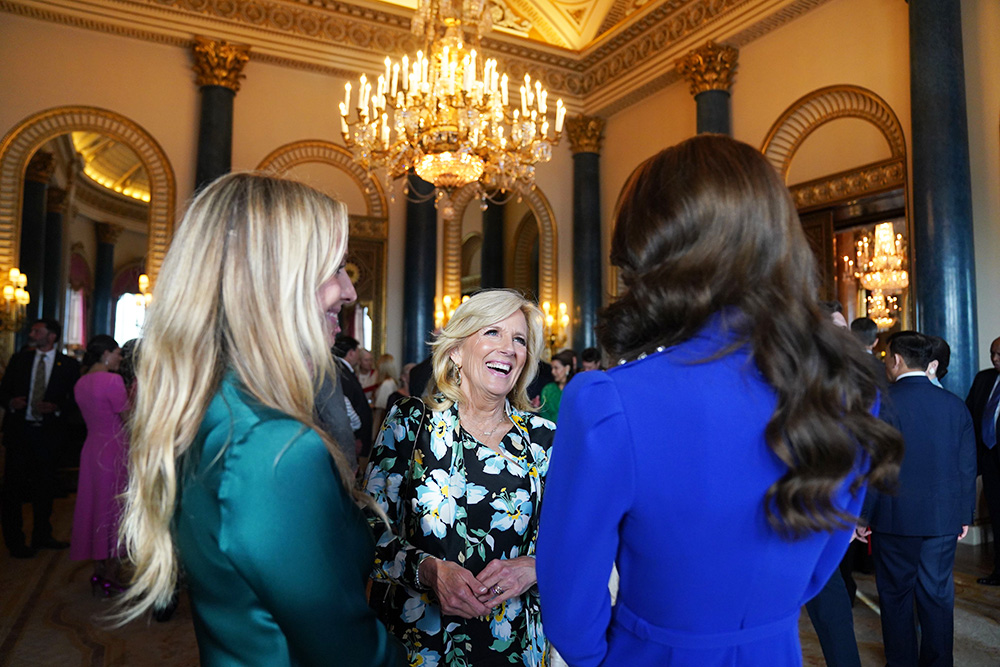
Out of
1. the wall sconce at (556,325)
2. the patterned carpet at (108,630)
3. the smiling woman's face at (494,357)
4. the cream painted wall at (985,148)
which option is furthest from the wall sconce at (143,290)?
the cream painted wall at (985,148)

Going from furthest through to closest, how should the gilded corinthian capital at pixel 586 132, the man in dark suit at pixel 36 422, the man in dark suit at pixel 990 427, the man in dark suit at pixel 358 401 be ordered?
the gilded corinthian capital at pixel 586 132
the man in dark suit at pixel 36 422
the man in dark suit at pixel 990 427
the man in dark suit at pixel 358 401

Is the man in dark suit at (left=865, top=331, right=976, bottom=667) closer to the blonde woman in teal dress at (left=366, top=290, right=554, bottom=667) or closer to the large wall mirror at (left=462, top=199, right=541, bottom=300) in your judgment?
the blonde woman in teal dress at (left=366, top=290, right=554, bottom=667)

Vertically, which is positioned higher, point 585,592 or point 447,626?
point 585,592

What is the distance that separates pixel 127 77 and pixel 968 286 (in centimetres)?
1023

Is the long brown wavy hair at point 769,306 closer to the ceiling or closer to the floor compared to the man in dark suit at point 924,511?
closer to the ceiling

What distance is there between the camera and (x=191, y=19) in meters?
9.40

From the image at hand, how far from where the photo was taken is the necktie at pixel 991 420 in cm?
538

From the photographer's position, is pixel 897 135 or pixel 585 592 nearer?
pixel 585 592

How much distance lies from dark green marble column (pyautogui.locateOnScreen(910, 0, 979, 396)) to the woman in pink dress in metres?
Result: 6.95

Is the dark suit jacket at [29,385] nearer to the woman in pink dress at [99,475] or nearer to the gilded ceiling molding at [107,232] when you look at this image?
the woman in pink dress at [99,475]

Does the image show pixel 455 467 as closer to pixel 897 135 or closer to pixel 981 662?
pixel 981 662

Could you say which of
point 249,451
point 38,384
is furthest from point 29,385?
point 249,451

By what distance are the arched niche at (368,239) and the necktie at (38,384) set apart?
4.72 meters

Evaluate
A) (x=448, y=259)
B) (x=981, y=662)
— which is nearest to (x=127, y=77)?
(x=448, y=259)
